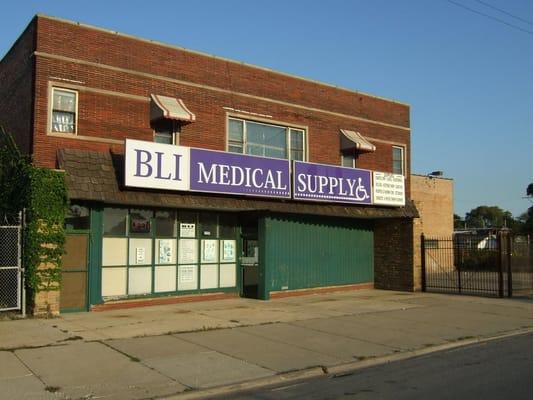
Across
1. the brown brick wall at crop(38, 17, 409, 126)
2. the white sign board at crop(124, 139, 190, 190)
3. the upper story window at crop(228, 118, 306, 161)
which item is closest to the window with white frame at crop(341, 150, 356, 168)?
the brown brick wall at crop(38, 17, 409, 126)

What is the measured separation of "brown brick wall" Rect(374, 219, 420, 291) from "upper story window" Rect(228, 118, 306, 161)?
4.93 metres

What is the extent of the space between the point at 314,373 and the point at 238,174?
365 inches

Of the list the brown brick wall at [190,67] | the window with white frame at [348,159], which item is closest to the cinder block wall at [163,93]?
the brown brick wall at [190,67]

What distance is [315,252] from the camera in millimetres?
20562

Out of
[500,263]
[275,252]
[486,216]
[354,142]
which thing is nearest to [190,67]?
[275,252]

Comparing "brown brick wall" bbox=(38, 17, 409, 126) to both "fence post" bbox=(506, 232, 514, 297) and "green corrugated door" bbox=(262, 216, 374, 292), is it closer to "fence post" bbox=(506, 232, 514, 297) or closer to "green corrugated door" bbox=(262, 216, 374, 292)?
"green corrugated door" bbox=(262, 216, 374, 292)

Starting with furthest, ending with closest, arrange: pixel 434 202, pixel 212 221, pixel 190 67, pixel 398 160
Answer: pixel 434 202 < pixel 398 160 < pixel 212 221 < pixel 190 67

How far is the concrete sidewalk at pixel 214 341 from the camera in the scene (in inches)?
Result: 320

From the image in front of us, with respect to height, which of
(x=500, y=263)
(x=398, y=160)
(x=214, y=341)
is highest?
(x=398, y=160)

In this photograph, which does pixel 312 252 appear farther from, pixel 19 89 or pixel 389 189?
pixel 19 89

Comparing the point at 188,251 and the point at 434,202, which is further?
the point at 434,202

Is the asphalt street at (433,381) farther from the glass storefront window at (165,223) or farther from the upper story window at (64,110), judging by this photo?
the upper story window at (64,110)

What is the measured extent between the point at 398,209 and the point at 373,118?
374cm

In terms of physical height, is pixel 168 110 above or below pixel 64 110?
above
